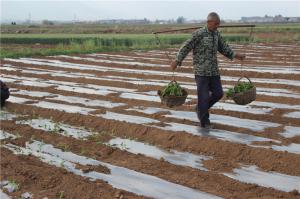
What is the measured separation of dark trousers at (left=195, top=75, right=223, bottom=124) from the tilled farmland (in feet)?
0.85

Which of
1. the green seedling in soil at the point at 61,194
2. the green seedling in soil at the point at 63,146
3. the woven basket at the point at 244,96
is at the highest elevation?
the woven basket at the point at 244,96

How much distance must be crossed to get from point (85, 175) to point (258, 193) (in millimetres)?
1744

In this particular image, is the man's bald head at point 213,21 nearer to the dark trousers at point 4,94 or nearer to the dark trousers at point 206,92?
the dark trousers at point 206,92

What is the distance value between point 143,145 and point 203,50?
1.54 meters

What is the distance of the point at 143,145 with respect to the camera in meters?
5.78

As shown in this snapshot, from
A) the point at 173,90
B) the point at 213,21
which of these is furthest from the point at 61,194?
the point at 213,21

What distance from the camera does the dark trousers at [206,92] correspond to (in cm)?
626

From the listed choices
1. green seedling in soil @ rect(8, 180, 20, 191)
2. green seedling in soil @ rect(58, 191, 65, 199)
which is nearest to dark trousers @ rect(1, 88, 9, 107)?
green seedling in soil @ rect(8, 180, 20, 191)

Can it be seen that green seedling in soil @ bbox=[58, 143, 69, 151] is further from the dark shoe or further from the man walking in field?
the dark shoe

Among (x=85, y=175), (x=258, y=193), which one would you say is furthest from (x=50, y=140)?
(x=258, y=193)

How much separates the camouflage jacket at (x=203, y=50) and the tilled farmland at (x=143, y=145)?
0.84 metres

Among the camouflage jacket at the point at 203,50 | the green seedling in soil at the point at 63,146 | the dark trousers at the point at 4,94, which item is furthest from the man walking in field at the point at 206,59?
the dark trousers at the point at 4,94

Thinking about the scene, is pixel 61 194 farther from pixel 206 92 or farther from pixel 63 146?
pixel 206 92

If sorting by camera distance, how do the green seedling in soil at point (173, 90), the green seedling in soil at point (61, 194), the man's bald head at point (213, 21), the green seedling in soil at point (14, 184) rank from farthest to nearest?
the green seedling in soil at point (173, 90)
the man's bald head at point (213, 21)
the green seedling in soil at point (14, 184)
the green seedling in soil at point (61, 194)
